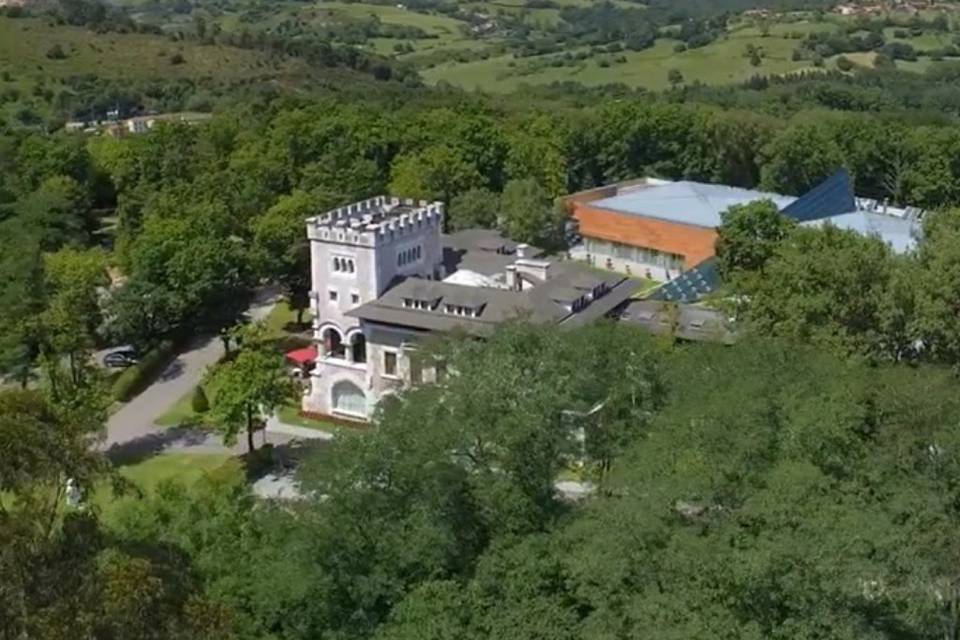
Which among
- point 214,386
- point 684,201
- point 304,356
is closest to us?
point 214,386

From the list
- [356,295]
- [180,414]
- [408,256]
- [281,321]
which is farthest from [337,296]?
[281,321]

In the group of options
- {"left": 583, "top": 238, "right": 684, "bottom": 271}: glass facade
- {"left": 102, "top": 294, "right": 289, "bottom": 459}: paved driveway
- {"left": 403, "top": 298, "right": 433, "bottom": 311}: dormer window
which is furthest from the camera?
{"left": 583, "top": 238, "right": 684, "bottom": 271}: glass facade

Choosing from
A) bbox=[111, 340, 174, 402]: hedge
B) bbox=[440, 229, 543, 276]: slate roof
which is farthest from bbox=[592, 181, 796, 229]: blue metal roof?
bbox=[111, 340, 174, 402]: hedge

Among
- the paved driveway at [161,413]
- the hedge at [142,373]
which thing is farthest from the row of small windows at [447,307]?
the hedge at [142,373]

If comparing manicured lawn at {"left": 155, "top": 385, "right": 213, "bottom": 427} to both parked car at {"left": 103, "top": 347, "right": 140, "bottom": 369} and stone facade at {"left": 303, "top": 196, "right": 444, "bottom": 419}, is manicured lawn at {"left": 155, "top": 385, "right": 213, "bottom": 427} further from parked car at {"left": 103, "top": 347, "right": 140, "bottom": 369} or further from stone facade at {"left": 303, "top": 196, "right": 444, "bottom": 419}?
parked car at {"left": 103, "top": 347, "right": 140, "bottom": 369}

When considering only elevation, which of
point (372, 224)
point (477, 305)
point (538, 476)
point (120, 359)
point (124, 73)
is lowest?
point (120, 359)

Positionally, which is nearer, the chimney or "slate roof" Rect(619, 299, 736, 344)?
"slate roof" Rect(619, 299, 736, 344)

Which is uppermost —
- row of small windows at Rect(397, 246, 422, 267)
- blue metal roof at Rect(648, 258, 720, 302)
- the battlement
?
the battlement

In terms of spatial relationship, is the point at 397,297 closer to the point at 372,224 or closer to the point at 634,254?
the point at 372,224
